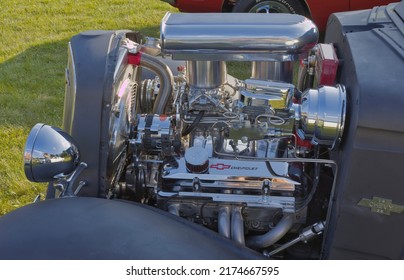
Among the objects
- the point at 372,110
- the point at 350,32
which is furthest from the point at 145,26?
the point at 372,110

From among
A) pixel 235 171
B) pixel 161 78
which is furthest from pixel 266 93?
pixel 161 78

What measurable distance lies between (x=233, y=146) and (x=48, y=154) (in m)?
0.77

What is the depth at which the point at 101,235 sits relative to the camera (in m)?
1.65

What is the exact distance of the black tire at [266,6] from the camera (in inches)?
223

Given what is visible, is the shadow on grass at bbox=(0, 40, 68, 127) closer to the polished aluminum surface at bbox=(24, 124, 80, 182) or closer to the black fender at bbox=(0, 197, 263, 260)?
the polished aluminum surface at bbox=(24, 124, 80, 182)

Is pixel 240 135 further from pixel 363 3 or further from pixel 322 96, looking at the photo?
pixel 363 3

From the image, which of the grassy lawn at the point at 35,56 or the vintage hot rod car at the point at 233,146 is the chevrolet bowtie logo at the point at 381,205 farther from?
the grassy lawn at the point at 35,56

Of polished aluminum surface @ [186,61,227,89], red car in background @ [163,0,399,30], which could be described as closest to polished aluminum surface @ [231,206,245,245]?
polished aluminum surface @ [186,61,227,89]

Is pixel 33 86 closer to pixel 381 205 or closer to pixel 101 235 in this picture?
pixel 101 235

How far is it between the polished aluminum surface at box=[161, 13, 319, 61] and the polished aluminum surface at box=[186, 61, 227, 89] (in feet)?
0.37

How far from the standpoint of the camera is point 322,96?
201cm

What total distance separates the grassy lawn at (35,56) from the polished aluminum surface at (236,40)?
1765 mm

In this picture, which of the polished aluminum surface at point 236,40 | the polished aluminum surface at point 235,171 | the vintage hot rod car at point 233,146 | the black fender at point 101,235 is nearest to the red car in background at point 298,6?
the vintage hot rod car at point 233,146

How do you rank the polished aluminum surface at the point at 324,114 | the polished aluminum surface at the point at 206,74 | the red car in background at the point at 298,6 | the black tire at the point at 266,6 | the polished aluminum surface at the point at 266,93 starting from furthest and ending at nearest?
the black tire at the point at 266,6 < the red car in background at the point at 298,6 < the polished aluminum surface at the point at 206,74 < the polished aluminum surface at the point at 266,93 < the polished aluminum surface at the point at 324,114
